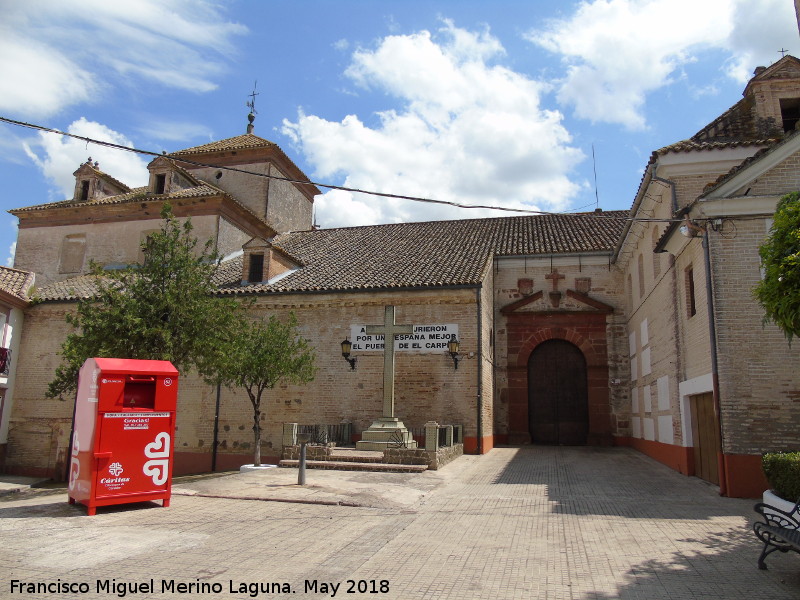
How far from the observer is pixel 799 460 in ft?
24.5

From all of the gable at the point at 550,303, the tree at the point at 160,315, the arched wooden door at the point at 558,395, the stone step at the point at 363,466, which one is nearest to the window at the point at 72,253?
the tree at the point at 160,315

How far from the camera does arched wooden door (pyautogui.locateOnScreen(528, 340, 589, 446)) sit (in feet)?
67.5

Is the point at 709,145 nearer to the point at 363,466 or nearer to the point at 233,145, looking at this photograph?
the point at 363,466

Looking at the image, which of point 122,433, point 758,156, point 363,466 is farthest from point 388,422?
point 758,156

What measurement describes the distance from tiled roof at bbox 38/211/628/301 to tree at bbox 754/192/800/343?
11.0 m

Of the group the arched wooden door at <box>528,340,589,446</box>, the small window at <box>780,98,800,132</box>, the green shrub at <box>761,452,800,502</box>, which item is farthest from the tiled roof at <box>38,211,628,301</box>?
the green shrub at <box>761,452,800,502</box>

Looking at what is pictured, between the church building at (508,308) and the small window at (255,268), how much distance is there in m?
0.06

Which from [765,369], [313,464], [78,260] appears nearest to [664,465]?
[765,369]

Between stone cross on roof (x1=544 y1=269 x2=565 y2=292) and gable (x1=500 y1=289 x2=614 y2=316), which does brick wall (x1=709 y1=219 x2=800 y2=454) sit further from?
stone cross on roof (x1=544 y1=269 x2=565 y2=292)

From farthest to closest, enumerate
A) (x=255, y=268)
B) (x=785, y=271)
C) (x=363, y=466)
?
1. (x=255, y=268)
2. (x=363, y=466)
3. (x=785, y=271)

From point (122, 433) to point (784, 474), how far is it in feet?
29.8

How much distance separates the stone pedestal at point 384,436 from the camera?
14.5 meters

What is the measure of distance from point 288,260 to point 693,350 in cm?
1424

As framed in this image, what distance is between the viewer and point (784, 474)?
764cm
